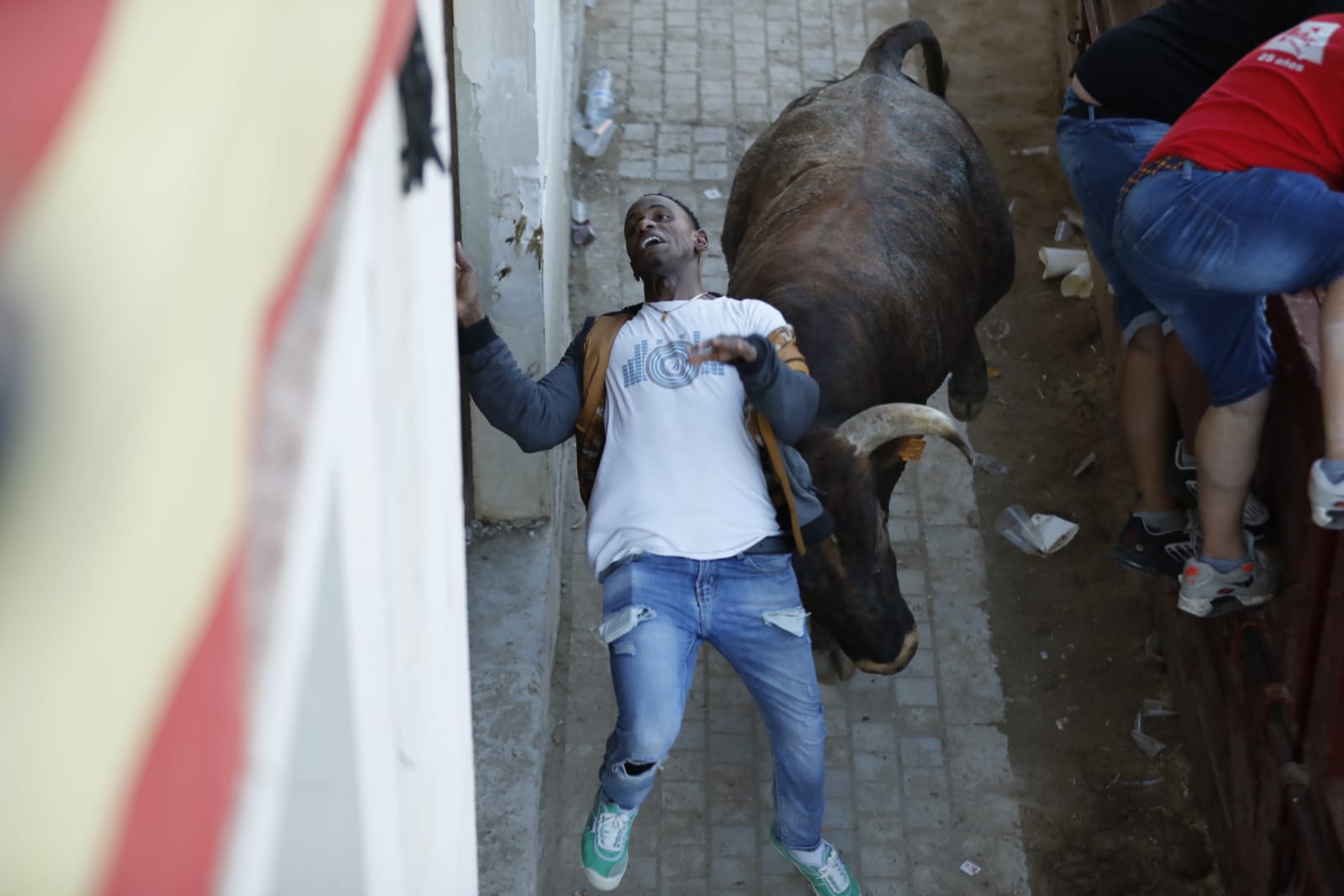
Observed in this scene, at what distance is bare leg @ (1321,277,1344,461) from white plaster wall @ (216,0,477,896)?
246 cm

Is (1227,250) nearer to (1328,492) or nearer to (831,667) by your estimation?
(1328,492)

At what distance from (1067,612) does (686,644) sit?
247 centimetres

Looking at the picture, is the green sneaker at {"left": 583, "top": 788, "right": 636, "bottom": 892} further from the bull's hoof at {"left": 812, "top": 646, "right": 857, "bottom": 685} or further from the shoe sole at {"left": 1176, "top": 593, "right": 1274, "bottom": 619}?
the shoe sole at {"left": 1176, "top": 593, "right": 1274, "bottom": 619}

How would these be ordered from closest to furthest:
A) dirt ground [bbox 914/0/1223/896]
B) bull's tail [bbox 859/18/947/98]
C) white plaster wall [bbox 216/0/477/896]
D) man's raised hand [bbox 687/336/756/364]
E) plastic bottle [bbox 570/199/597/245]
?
white plaster wall [bbox 216/0/477/896] < man's raised hand [bbox 687/336/756/364] < dirt ground [bbox 914/0/1223/896] < bull's tail [bbox 859/18/947/98] < plastic bottle [bbox 570/199/597/245]

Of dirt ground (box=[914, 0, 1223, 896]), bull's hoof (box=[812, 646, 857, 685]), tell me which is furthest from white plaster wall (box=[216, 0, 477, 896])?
dirt ground (box=[914, 0, 1223, 896])

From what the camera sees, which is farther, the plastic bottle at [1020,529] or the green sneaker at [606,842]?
the plastic bottle at [1020,529]

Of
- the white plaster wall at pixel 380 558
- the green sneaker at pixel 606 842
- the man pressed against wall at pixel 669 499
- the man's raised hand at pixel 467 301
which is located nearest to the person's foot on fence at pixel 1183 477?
the man pressed against wall at pixel 669 499

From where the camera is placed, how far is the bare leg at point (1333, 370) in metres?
3.53

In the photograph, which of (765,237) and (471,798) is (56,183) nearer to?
(471,798)

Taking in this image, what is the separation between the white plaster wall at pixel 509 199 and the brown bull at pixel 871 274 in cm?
82

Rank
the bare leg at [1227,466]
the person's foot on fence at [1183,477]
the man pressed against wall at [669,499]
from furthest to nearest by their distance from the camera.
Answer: the person's foot on fence at [1183,477] → the bare leg at [1227,466] → the man pressed against wall at [669,499]

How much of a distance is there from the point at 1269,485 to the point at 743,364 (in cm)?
185

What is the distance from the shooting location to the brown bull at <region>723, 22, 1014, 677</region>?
4422 millimetres

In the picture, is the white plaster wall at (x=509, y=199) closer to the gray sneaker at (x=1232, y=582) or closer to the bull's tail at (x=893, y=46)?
the bull's tail at (x=893, y=46)
